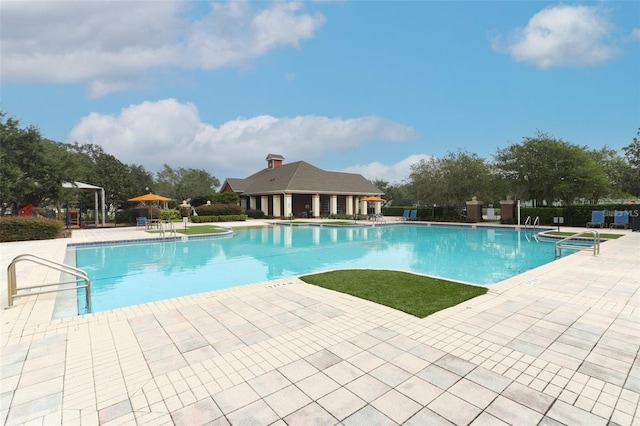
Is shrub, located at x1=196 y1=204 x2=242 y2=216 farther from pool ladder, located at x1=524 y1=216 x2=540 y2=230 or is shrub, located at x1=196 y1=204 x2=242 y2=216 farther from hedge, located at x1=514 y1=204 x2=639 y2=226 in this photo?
hedge, located at x1=514 y1=204 x2=639 y2=226

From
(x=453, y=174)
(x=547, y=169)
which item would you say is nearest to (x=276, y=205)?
(x=453, y=174)

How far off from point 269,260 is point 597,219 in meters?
19.1

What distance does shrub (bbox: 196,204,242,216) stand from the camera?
27.9 m

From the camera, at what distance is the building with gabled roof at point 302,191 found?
32.5m

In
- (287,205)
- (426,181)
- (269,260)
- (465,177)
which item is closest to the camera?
(269,260)

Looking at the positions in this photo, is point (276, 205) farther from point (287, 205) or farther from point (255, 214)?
point (287, 205)

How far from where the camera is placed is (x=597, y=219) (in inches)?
749

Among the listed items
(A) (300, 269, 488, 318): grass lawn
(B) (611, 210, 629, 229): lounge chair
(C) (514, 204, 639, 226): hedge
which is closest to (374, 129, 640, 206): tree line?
(C) (514, 204, 639, 226): hedge

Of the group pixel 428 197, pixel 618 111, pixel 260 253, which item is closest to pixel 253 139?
pixel 428 197

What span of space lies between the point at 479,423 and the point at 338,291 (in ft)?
12.0

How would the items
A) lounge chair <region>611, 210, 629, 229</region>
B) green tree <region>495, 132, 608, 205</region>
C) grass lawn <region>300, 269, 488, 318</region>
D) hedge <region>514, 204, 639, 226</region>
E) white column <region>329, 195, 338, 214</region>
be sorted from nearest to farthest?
grass lawn <region>300, 269, 488, 318</region>
lounge chair <region>611, 210, 629, 229</region>
hedge <region>514, 204, 639, 226</region>
green tree <region>495, 132, 608, 205</region>
white column <region>329, 195, 338, 214</region>

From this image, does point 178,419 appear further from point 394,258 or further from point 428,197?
point 428,197

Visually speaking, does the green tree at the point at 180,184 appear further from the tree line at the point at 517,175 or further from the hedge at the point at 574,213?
the hedge at the point at 574,213

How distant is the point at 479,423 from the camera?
2.37m
